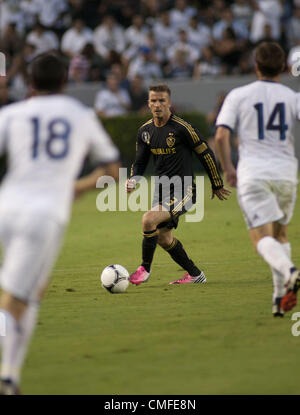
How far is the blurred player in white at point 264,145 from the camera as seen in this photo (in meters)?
6.86

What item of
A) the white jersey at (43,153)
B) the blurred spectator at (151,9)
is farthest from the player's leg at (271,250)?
the blurred spectator at (151,9)

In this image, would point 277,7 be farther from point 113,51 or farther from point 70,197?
point 70,197

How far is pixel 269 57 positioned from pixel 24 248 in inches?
120

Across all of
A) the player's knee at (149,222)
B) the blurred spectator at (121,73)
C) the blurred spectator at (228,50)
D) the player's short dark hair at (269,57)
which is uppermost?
the blurred spectator at (228,50)

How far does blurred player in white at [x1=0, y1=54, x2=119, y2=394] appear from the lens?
15.7 ft

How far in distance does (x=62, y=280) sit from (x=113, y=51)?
1415 cm

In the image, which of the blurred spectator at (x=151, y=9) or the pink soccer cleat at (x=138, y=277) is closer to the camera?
the pink soccer cleat at (x=138, y=277)

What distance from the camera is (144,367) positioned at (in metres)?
5.65

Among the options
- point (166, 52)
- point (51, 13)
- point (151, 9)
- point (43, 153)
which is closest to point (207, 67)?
point (166, 52)

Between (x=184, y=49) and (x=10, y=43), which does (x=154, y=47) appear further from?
(x=10, y=43)

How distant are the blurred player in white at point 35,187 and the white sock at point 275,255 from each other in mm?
2035

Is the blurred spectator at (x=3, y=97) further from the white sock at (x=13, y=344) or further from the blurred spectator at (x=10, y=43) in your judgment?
the white sock at (x=13, y=344)

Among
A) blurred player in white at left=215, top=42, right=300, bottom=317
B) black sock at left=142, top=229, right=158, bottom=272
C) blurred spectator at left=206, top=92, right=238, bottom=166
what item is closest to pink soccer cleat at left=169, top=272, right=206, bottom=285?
black sock at left=142, top=229, right=158, bottom=272

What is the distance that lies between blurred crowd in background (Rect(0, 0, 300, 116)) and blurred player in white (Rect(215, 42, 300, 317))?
15.6 m
